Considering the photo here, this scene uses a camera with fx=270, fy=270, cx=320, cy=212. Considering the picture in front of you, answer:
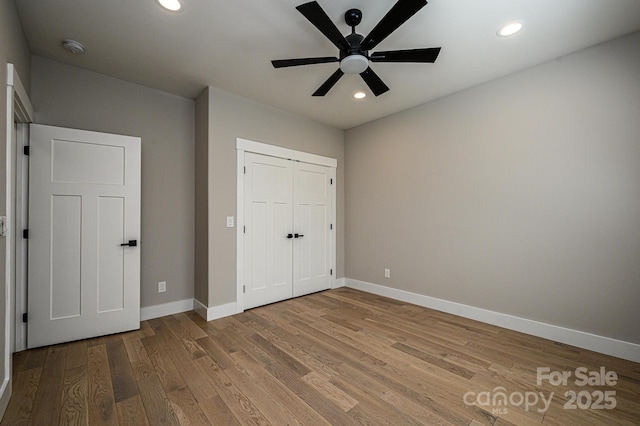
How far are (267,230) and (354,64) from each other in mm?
2451

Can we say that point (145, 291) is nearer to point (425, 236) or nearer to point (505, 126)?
point (425, 236)

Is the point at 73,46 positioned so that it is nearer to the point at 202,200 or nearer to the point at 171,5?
the point at 171,5

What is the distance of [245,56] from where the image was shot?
106 inches

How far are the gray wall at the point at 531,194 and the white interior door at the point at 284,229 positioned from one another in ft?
3.60

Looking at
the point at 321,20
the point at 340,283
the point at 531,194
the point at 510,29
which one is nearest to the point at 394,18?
the point at 321,20

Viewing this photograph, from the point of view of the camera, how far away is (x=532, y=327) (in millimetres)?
2859

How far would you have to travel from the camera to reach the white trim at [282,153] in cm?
359

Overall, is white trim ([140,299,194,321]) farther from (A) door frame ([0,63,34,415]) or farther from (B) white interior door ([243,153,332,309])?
(A) door frame ([0,63,34,415])

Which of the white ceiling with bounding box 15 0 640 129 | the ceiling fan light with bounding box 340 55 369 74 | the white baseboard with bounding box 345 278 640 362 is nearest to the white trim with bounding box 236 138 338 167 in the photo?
the white ceiling with bounding box 15 0 640 129

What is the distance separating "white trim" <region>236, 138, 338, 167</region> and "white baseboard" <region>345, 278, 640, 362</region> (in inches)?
91.0

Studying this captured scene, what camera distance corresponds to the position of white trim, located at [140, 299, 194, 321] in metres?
3.24

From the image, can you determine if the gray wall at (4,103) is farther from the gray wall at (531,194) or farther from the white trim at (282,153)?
the gray wall at (531,194)

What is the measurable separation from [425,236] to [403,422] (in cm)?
252

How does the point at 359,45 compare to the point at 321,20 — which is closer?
the point at 321,20
